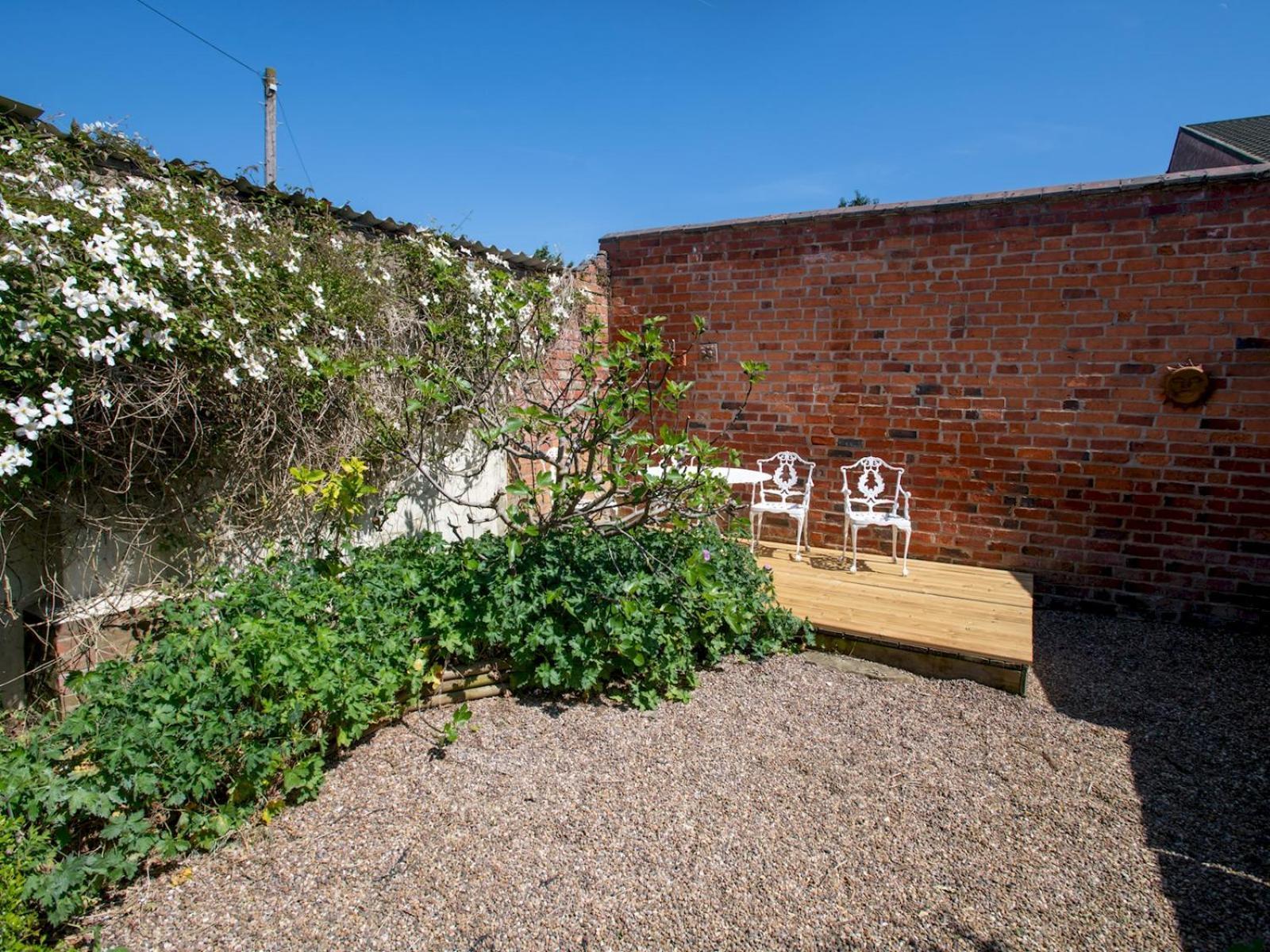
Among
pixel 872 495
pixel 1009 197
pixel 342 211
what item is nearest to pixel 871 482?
pixel 872 495

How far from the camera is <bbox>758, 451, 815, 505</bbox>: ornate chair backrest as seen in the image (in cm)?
568

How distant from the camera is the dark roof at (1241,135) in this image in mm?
6375

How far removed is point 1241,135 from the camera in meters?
7.97

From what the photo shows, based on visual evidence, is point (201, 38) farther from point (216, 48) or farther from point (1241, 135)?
point (1241, 135)

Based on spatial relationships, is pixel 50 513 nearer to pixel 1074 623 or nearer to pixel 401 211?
pixel 401 211

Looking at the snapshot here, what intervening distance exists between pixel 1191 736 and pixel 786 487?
2.95 m

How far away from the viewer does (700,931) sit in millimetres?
1862

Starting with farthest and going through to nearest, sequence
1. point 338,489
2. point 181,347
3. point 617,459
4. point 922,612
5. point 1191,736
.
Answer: point 922,612
point 338,489
point 617,459
point 1191,736
point 181,347

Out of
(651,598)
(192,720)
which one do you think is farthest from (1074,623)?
(192,720)

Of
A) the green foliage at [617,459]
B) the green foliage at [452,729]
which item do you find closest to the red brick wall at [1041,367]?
the green foliage at [617,459]

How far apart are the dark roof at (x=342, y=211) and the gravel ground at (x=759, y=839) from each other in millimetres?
2865

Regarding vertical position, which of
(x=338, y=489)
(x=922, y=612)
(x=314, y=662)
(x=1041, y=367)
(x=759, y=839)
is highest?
(x=1041, y=367)

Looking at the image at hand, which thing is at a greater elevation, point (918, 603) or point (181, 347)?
point (181, 347)

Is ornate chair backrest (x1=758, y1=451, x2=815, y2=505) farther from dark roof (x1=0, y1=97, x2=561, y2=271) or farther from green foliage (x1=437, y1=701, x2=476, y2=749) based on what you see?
green foliage (x1=437, y1=701, x2=476, y2=749)
